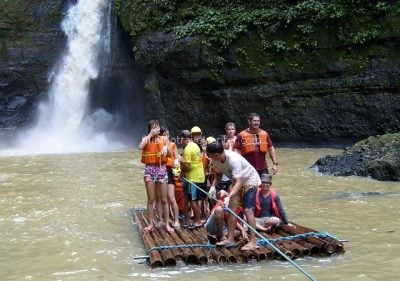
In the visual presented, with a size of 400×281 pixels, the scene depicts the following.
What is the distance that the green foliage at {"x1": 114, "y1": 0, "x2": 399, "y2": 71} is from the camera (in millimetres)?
19625

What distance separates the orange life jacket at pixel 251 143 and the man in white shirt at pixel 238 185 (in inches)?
59.6

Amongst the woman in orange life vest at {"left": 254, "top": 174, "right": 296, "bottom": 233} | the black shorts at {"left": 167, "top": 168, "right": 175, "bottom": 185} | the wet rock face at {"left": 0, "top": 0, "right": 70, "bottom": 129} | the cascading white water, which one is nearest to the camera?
the woman in orange life vest at {"left": 254, "top": 174, "right": 296, "bottom": 233}

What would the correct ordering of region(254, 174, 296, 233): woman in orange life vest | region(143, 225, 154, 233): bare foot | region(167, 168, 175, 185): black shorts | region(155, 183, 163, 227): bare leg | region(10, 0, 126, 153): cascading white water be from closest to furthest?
region(254, 174, 296, 233): woman in orange life vest, region(143, 225, 154, 233): bare foot, region(155, 183, 163, 227): bare leg, region(167, 168, 175, 185): black shorts, region(10, 0, 126, 153): cascading white water

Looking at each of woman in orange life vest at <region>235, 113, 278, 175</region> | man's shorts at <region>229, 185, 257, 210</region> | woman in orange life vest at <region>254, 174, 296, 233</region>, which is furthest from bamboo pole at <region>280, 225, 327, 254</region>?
woman in orange life vest at <region>235, 113, 278, 175</region>

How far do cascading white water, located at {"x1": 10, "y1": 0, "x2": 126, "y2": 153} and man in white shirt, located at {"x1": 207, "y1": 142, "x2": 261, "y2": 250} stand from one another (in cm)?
1922

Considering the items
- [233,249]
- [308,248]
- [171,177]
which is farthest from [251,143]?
[308,248]

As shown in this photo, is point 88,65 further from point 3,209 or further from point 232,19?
point 3,209

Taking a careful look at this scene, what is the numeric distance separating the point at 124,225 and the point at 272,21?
1446 cm

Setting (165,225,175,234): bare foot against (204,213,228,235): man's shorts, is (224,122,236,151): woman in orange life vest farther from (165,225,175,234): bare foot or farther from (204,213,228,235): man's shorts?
(204,213,228,235): man's shorts

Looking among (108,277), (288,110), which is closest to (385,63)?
(288,110)

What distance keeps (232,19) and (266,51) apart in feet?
6.70

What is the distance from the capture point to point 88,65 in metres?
26.5

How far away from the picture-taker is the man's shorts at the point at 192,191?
790 cm

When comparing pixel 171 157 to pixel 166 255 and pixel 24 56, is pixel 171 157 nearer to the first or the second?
pixel 166 255
